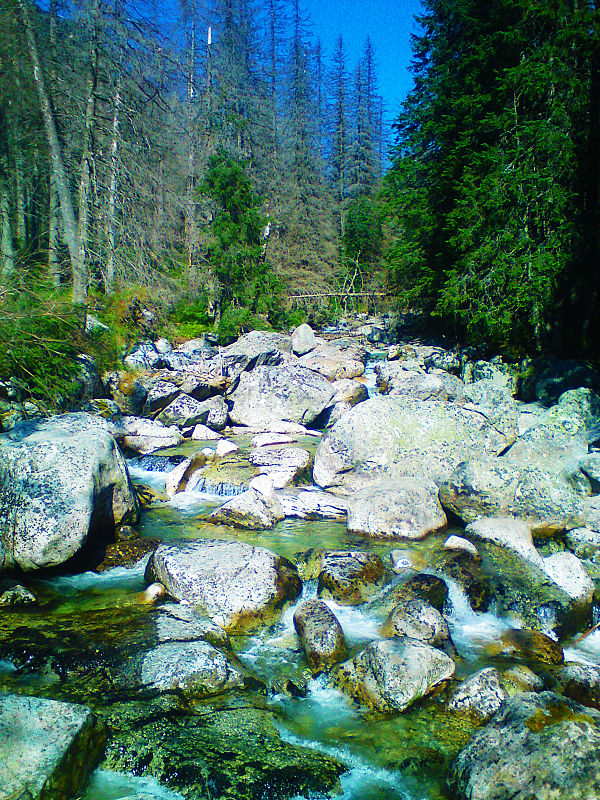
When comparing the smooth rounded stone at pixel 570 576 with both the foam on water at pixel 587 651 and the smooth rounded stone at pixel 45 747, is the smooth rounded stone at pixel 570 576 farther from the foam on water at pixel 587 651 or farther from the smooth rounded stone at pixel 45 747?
the smooth rounded stone at pixel 45 747

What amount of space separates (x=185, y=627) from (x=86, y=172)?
1356 cm

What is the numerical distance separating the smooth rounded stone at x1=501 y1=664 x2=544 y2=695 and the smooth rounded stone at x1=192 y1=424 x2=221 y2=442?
7793 mm

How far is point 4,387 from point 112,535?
3.85 m

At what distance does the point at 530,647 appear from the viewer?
4609mm

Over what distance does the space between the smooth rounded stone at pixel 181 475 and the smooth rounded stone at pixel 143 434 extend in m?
1.56

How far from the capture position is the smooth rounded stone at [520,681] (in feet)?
12.9

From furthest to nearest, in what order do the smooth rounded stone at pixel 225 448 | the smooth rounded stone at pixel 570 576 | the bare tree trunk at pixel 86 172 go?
the bare tree trunk at pixel 86 172, the smooth rounded stone at pixel 225 448, the smooth rounded stone at pixel 570 576

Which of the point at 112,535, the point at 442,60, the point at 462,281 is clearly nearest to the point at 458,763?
the point at 112,535

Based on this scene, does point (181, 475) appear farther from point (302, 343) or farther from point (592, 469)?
point (302, 343)

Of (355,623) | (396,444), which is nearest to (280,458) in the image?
(396,444)

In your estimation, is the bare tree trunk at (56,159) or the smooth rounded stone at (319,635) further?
the bare tree trunk at (56,159)

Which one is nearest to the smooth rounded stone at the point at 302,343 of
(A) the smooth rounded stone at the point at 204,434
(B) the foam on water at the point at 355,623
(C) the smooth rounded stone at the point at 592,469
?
(A) the smooth rounded stone at the point at 204,434

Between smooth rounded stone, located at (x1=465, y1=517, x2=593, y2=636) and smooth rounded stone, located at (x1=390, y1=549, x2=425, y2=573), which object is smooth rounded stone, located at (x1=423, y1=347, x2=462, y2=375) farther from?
smooth rounded stone, located at (x1=390, y1=549, x2=425, y2=573)

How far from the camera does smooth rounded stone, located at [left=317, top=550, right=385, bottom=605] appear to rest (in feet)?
17.4
